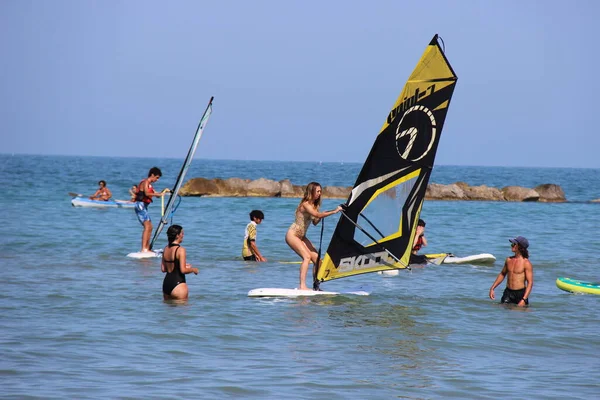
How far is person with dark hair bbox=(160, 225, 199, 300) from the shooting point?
1186cm

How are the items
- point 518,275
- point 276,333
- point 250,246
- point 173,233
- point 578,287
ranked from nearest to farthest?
point 276,333, point 173,233, point 518,275, point 578,287, point 250,246

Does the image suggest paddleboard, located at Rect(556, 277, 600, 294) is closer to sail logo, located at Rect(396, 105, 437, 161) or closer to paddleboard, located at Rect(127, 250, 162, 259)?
sail logo, located at Rect(396, 105, 437, 161)

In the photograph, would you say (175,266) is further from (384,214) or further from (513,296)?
A: (513,296)

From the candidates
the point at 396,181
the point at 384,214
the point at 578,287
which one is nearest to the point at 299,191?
the point at 578,287

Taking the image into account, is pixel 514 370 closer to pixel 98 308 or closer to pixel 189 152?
pixel 98 308

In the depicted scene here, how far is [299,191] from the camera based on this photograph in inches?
1838

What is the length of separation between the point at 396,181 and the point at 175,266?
3354 mm

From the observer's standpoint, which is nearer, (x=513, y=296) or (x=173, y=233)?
(x=173, y=233)

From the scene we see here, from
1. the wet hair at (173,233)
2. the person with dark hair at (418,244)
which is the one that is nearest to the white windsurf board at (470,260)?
the person with dark hair at (418,244)

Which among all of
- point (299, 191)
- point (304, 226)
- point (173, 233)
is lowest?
point (173, 233)

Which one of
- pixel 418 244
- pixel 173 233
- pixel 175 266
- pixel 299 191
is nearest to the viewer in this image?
pixel 173 233

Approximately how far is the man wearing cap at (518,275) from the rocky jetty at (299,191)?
33.2m

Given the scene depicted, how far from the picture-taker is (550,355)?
32.2 ft

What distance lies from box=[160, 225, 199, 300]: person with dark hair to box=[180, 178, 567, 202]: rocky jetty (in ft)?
109
